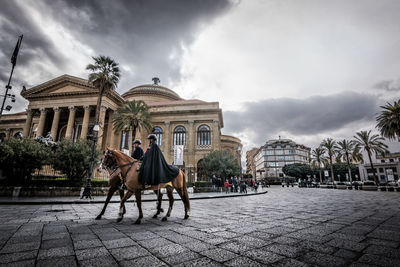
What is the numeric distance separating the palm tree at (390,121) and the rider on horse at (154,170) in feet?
101

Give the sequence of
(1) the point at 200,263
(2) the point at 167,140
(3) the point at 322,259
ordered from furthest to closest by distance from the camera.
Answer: (2) the point at 167,140, (3) the point at 322,259, (1) the point at 200,263

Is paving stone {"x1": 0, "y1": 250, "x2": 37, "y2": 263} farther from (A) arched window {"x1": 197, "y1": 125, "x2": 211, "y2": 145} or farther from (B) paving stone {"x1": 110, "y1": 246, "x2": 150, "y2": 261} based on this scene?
(A) arched window {"x1": 197, "y1": 125, "x2": 211, "y2": 145}

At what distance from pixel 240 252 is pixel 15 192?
580 inches

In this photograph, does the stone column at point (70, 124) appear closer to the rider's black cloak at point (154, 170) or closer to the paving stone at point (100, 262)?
the rider's black cloak at point (154, 170)

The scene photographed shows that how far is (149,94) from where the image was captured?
40.3 metres

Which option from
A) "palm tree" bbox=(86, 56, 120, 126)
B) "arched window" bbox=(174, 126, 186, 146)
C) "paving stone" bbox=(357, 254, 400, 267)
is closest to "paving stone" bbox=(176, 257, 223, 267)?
"paving stone" bbox=(357, 254, 400, 267)

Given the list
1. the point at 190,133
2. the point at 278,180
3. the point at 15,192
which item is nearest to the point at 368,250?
the point at 15,192

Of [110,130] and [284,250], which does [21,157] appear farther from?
[110,130]

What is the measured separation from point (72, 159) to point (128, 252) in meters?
14.6

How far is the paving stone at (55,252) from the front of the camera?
216cm

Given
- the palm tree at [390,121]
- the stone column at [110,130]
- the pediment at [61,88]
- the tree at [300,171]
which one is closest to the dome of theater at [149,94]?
the stone column at [110,130]

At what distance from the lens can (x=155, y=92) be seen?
1615 inches

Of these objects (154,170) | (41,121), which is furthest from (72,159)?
(41,121)

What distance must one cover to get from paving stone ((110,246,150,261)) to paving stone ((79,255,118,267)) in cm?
9
